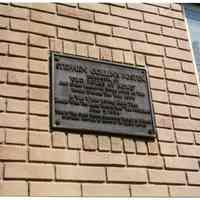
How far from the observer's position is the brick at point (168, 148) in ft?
10.3

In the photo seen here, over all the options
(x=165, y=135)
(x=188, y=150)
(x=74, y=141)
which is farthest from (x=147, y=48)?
(x=74, y=141)

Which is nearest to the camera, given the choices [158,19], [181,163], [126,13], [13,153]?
[13,153]

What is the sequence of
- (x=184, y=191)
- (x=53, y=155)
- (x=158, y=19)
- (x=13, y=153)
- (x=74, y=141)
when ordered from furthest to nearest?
1. (x=158, y=19)
2. (x=184, y=191)
3. (x=74, y=141)
4. (x=53, y=155)
5. (x=13, y=153)

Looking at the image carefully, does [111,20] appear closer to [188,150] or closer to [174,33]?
[174,33]

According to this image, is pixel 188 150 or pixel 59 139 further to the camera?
pixel 188 150

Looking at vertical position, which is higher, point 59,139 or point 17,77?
point 17,77

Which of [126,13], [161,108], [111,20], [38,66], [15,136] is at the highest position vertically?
[126,13]

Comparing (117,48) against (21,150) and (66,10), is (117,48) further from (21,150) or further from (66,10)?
(21,150)

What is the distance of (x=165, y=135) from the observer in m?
3.20

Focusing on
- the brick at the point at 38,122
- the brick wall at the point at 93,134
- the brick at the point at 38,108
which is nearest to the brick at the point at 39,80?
the brick wall at the point at 93,134

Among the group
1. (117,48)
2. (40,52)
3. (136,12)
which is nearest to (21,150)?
(40,52)

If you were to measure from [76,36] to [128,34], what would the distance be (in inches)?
18.5

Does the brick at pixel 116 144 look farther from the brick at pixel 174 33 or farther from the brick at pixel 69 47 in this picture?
the brick at pixel 174 33

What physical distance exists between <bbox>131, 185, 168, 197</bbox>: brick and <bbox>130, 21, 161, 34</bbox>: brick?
130 centimetres
